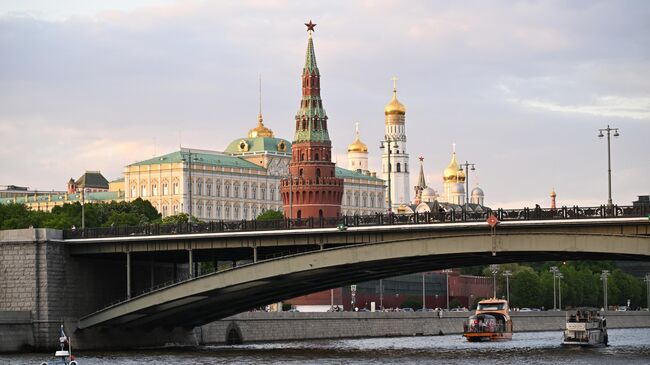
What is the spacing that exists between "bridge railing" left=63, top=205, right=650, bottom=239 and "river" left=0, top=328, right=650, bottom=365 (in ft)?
23.9

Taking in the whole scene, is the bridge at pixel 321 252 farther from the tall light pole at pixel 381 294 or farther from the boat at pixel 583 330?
the tall light pole at pixel 381 294

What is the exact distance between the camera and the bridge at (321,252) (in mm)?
84875

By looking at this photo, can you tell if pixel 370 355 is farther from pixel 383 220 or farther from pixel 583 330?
pixel 583 330

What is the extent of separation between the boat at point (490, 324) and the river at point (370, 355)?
5.69 metres

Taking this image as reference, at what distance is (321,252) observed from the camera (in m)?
90.4

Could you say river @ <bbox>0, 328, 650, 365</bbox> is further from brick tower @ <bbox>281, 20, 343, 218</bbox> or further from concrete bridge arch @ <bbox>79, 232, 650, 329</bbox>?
brick tower @ <bbox>281, 20, 343, 218</bbox>

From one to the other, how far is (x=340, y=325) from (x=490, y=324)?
16.7 m

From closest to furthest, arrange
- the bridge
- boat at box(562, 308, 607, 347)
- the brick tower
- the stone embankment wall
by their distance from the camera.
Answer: the bridge
boat at box(562, 308, 607, 347)
the stone embankment wall
the brick tower

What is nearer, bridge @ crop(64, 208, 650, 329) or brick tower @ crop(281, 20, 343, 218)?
bridge @ crop(64, 208, 650, 329)

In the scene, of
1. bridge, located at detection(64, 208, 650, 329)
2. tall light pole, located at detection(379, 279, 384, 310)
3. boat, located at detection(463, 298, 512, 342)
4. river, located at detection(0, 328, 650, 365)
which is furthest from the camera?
tall light pole, located at detection(379, 279, 384, 310)

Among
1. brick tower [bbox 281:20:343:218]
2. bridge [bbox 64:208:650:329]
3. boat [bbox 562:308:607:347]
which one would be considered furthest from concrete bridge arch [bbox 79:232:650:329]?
brick tower [bbox 281:20:343:218]

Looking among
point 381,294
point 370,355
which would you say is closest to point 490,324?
point 370,355

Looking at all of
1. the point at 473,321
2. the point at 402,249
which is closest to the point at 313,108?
the point at 473,321

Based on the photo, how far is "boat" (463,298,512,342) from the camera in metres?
120
